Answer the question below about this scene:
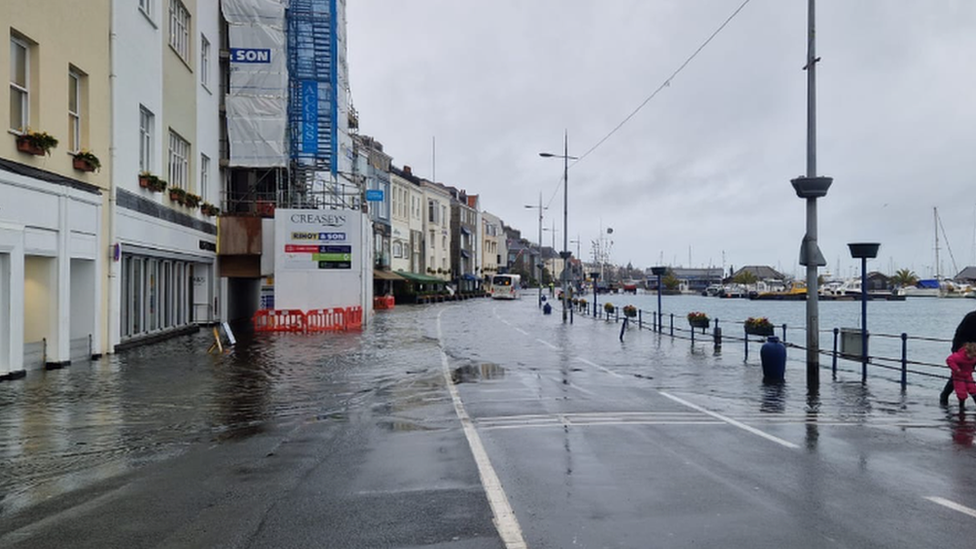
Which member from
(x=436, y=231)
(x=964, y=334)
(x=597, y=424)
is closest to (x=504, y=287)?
(x=436, y=231)

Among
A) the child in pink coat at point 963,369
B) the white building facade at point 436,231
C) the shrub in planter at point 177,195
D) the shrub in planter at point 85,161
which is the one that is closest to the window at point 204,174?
the shrub in planter at point 177,195

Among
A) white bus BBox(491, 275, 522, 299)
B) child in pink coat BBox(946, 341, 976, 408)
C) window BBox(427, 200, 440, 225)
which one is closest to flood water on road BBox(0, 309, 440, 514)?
child in pink coat BBox(946, 341, 976, 408)

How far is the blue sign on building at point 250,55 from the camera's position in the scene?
110ft

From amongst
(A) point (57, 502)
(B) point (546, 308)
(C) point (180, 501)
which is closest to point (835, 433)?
(C) point (180, 501)

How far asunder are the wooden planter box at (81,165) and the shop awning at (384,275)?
4101cm

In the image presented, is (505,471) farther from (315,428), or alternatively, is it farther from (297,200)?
(297,200)

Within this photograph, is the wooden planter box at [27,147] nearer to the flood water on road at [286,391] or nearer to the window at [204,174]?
the flood water on road at [286,391]

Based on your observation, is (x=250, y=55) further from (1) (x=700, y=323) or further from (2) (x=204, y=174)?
(1) (x=700, y=323)

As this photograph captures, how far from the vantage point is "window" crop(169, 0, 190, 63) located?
2561 centimetres

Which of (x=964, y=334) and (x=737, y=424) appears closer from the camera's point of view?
(x=737, y=424)

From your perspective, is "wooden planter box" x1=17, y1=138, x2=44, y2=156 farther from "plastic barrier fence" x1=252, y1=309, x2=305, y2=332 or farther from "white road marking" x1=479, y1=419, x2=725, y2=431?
"plastic barrier fence" x1=252, y1=309, x2=305, y2=332

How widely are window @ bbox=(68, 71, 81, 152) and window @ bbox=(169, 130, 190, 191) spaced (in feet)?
26.3

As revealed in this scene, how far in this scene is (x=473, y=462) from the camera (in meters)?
7.74

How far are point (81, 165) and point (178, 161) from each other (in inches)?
400
